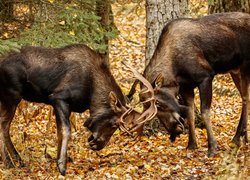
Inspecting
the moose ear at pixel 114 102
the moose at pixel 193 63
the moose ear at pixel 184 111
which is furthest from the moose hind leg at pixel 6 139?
the moose ear at pixel 184 111

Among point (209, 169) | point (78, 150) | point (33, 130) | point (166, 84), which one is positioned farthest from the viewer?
point (33, 130)

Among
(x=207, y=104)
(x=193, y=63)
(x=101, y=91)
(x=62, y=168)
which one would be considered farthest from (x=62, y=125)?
(x=207, y=104)

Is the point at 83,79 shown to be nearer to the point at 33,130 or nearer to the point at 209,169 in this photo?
the point at 209,169

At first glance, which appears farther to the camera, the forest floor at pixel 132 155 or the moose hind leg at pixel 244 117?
the moose hind leg at pixel 244 117

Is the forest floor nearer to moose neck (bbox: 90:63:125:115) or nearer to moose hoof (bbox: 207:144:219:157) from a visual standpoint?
moose hoof (bbox: 207:144:219:157)

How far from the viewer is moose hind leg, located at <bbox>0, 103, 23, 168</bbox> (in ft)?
32.6

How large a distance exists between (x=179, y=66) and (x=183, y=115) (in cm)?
85

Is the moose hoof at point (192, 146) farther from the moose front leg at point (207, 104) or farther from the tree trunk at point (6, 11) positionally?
the tree trunk at point (6, 11)

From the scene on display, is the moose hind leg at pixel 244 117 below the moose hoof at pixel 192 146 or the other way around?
the other way around

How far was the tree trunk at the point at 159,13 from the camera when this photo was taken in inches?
452

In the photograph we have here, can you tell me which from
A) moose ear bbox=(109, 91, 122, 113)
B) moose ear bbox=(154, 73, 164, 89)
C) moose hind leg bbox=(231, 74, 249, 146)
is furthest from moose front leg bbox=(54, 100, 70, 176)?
moose hind leg bbox=(231, 74, 249, 146)

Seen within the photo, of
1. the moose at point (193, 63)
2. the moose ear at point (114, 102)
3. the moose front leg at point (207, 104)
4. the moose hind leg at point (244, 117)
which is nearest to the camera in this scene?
the moose ear at point (114, 102)

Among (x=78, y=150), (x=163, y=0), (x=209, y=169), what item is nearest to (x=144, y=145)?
(x=78, y=150)

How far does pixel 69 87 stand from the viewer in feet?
32.3
